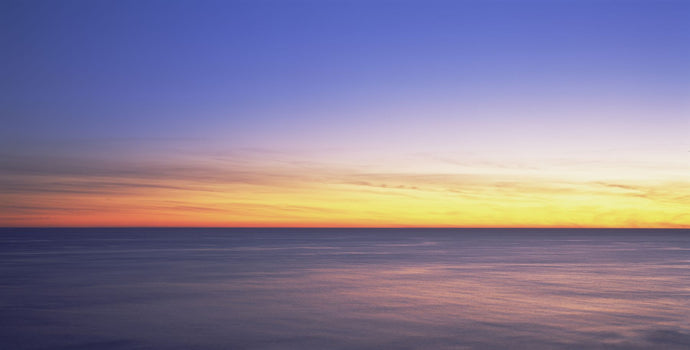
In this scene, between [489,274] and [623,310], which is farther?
[489,274]

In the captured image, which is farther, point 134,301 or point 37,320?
point 134,301

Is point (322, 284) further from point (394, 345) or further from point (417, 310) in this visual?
point (394, 345)

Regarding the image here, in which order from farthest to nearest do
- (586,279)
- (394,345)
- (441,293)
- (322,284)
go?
1. (586,279)
2. (322,284)
3. (441,293)
4. (394,345)

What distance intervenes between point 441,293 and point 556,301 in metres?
4.57

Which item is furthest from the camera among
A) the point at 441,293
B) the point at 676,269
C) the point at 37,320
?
the point at 676,269

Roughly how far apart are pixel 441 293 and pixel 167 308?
10.9 m

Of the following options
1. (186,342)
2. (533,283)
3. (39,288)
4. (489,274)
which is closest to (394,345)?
(186,342)

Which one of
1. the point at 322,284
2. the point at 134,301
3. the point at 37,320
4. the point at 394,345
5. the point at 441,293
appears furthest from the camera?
the point at 322,284

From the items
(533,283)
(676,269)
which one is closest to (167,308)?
(533,283)

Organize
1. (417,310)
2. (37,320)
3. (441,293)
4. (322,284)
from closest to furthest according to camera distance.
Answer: (37,320) < (417,310) < (441,293) < (322,284)

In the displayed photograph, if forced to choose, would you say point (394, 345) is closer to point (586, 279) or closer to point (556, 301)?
point (556, 301)

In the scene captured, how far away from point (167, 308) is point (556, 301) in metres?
13.9

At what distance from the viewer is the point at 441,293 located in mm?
23672

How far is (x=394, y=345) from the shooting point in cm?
1386
